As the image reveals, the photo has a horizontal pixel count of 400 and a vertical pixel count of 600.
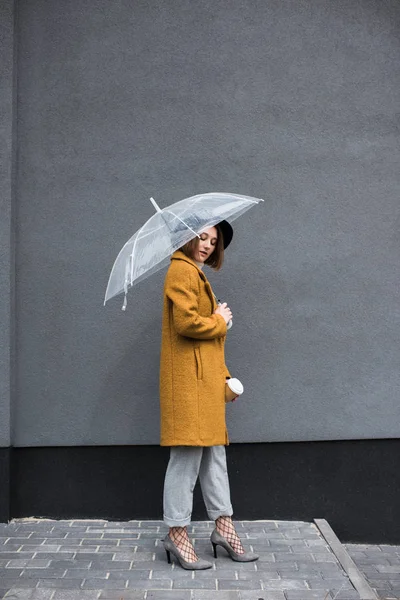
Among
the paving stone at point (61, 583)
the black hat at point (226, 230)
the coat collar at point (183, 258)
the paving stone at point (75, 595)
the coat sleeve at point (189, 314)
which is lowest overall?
the paving stone at point (61, 583)

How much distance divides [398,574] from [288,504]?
89 cm

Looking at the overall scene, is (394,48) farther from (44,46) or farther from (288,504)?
(288,504)

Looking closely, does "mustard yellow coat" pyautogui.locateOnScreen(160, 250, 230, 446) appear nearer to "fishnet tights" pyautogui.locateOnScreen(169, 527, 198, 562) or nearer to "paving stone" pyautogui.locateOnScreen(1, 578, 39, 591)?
"fishnet tights" pyautogui.locateOnScreen(169, 527, 198, 562)

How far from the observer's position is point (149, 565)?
13.1ft

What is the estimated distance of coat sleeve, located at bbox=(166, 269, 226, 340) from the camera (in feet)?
12.7

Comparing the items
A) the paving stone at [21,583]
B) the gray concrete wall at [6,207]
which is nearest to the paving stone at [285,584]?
the paving stone at [21,583]

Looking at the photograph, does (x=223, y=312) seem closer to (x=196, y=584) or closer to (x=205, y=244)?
(x=205, y=244)

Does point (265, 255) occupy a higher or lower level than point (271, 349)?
higher

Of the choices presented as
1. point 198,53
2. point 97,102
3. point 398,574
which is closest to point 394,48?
point 198,53

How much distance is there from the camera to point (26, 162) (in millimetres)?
5051

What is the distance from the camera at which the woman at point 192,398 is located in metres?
3.93

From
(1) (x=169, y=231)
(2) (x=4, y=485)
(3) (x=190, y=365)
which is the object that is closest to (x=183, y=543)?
(3) (x=190, y=365)

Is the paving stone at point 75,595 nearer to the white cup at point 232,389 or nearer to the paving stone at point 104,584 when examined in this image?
the paving stone at point 104,584

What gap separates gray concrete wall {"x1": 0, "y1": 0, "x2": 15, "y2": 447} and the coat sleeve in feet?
4.79
